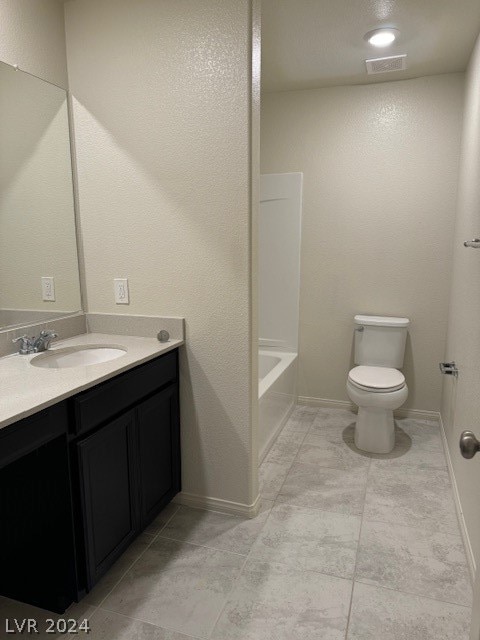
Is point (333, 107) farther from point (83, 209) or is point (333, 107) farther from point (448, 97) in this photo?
point (83, 209)

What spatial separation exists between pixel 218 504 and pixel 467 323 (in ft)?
5.04

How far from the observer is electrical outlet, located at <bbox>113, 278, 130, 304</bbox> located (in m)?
2.23

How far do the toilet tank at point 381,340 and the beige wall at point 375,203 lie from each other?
0.49 ft

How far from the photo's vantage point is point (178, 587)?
176 cm

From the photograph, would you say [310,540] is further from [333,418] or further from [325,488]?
[333,418]

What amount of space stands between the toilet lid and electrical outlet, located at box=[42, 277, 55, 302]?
187 cm


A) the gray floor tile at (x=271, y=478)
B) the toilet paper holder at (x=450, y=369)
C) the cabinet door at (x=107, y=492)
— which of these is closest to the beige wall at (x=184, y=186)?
the gray floor tile at (x=271, y=478)

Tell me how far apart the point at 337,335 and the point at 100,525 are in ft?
7.69

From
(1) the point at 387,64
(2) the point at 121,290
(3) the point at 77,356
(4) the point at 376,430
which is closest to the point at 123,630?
(3) the point at 77,356

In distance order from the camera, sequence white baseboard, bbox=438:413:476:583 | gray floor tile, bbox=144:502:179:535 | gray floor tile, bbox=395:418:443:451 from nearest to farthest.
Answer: white baseboard, bbox=438:413:476:583
gray floor tile, bbox=144:502:179:535
gray floor tile, bbox=395:418:443:451

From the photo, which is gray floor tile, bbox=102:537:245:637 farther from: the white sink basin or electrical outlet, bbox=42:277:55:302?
electrical outlet, bbox=42:277:55:302

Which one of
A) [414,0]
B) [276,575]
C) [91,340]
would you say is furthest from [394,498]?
[414,0]

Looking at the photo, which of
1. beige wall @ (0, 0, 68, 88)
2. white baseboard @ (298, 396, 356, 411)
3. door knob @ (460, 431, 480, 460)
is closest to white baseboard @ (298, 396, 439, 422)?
white baseboard @ (298, 396, 356, 411)

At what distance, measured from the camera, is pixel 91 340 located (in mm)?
2178
